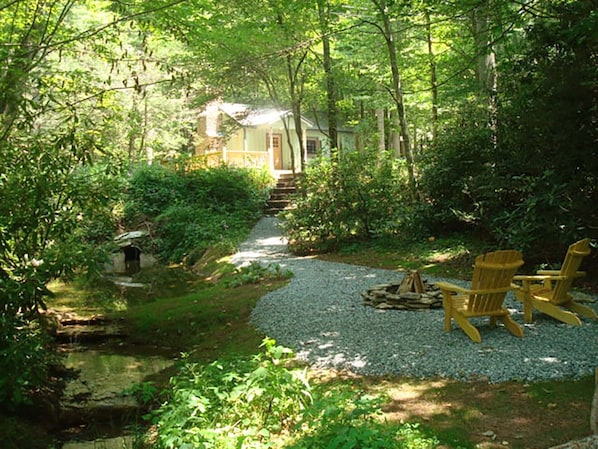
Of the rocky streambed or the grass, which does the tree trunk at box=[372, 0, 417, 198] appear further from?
the rocky streambed

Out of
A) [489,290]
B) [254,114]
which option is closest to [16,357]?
[489,290]

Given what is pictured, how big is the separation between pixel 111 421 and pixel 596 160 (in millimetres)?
7452

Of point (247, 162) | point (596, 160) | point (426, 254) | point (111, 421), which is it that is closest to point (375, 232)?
point (426, 254)

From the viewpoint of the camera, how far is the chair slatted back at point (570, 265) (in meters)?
6.11

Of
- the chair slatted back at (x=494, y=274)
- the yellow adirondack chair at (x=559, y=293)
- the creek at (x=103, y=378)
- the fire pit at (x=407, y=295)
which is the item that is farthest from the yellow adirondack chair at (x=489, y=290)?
the creek at (x=103, y=378)

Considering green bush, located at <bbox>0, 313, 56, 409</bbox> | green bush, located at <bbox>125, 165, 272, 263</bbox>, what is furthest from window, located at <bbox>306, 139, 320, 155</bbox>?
green bush, located at <bbox>0, 313, 56, 409</bbox>

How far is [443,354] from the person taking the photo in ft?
18.1

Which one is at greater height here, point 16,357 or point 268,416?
point 16,357

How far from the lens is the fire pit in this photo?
7.55 m

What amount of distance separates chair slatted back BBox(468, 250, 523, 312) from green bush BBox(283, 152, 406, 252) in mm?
6928

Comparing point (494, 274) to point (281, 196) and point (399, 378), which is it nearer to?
point (399, 378)

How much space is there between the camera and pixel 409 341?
610 cm

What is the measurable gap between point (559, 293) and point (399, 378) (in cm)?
255

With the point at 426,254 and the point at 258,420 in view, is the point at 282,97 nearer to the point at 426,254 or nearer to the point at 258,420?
the point at 426,254
